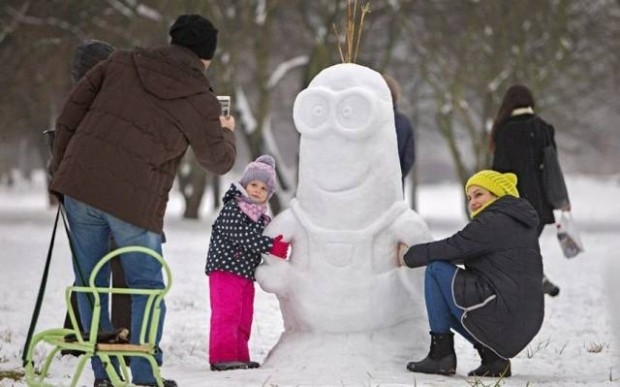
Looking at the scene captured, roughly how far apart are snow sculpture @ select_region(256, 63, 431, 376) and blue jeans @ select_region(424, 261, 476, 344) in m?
0.28

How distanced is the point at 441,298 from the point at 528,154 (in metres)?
3.29

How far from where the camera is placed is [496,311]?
5.02 meters

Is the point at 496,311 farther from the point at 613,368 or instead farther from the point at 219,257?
the point at 219,257

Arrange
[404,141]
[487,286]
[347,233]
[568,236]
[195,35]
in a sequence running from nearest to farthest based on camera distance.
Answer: [195,35]
[487,286]
[347,233]
[404,141]
[568,236]

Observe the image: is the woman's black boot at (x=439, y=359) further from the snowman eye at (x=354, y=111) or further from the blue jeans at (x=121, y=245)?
the blue jeans at (x=121, y=245)

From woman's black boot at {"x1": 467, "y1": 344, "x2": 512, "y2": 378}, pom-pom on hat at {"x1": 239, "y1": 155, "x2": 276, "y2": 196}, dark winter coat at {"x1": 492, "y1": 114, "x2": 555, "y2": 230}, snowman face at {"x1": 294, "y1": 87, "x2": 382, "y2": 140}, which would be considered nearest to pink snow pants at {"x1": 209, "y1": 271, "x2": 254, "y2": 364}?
pom-pom on hat at {"x1": 239, "y1": 155, "x2": 276, "y2": 196}

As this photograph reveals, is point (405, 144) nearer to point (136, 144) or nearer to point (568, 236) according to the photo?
point (568, 236)

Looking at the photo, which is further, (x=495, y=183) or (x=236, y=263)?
(x=236, y=263)

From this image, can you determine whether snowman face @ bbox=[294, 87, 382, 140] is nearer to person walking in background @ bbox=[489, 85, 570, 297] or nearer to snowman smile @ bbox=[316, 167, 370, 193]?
snowman smile @ bbox=[316, 167, 370, 193]

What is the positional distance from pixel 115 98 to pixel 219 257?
51.9 inches

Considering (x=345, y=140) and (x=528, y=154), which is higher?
(x=528, y=154)

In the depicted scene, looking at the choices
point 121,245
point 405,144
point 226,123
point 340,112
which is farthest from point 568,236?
point 121,245

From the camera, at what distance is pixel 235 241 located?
5395 mm

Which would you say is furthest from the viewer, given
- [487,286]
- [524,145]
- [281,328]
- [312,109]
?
[524,145]
